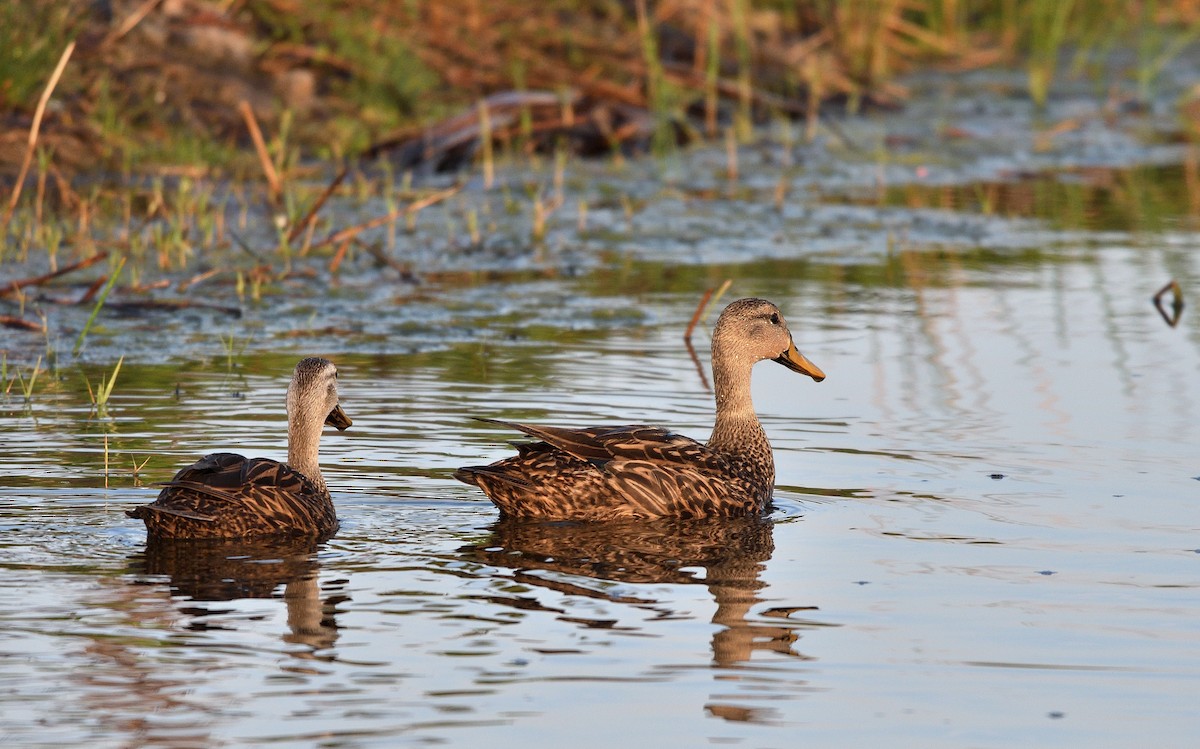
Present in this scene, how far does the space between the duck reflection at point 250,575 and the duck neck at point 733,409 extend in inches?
81.0

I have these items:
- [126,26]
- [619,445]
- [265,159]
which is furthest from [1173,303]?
[126,26]

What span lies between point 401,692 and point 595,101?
12.3 m

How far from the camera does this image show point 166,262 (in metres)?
11.8

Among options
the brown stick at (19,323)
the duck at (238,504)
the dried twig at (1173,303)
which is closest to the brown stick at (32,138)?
the brown stick at (19,323)

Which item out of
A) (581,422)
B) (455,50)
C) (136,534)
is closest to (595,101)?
(455,50)

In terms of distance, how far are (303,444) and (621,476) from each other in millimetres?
1222

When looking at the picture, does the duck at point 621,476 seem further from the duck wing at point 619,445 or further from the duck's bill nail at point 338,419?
the duck's bill nail at point 338,419

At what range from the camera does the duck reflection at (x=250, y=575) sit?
5750mm

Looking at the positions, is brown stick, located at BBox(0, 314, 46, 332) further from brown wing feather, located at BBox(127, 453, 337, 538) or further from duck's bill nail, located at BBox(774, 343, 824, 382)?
duck's bill nail, located at BBox(774, 343, 824, 382)

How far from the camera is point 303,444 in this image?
7.44 meters

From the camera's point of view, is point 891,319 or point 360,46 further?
point 360,46

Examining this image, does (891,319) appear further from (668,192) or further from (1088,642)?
(1088,642)

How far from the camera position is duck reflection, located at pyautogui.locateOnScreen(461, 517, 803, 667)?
579 centimetres

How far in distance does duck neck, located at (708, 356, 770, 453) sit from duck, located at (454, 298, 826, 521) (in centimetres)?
18
